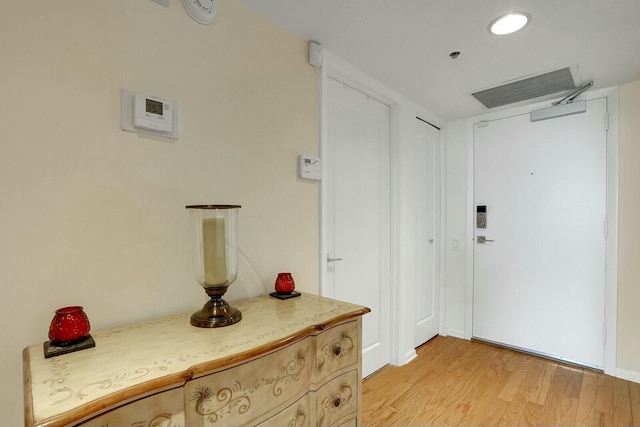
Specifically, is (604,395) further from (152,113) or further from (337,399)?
(152,113)

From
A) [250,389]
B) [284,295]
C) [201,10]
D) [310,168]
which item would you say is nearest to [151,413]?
[250,389]

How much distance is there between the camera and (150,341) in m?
0.91

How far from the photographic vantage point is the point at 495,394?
2.13 meters

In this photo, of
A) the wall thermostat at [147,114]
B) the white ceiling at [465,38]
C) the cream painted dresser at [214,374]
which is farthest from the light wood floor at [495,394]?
the white ceiling at [465,38]

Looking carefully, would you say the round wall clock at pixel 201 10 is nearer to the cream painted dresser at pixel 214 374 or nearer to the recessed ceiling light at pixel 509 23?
the cream painted dresser at pixel 214 374

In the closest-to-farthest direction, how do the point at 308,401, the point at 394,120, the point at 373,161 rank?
1. the point at 308,401
2. the point at 373,161
3. the point at 394,120

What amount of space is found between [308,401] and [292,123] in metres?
1.29

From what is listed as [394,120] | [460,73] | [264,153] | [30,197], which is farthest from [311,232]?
[460,73]

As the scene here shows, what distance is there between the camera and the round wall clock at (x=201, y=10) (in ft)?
4.01

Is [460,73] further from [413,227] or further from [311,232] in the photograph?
[311,232]

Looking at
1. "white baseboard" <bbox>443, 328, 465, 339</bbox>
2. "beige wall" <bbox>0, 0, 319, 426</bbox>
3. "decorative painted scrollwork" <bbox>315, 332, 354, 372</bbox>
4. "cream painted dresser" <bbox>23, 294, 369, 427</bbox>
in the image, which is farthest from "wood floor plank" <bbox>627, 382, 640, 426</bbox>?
"beige wall" <bbox>0, 0, 319, 426</bbox>

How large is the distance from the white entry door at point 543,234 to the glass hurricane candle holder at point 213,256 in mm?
2705

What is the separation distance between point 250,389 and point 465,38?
1987 mm

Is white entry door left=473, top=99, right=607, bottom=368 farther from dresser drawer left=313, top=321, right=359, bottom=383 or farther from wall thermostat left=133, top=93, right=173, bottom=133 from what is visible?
wall thermostat left=133, top=93, right=173, bottom=133
